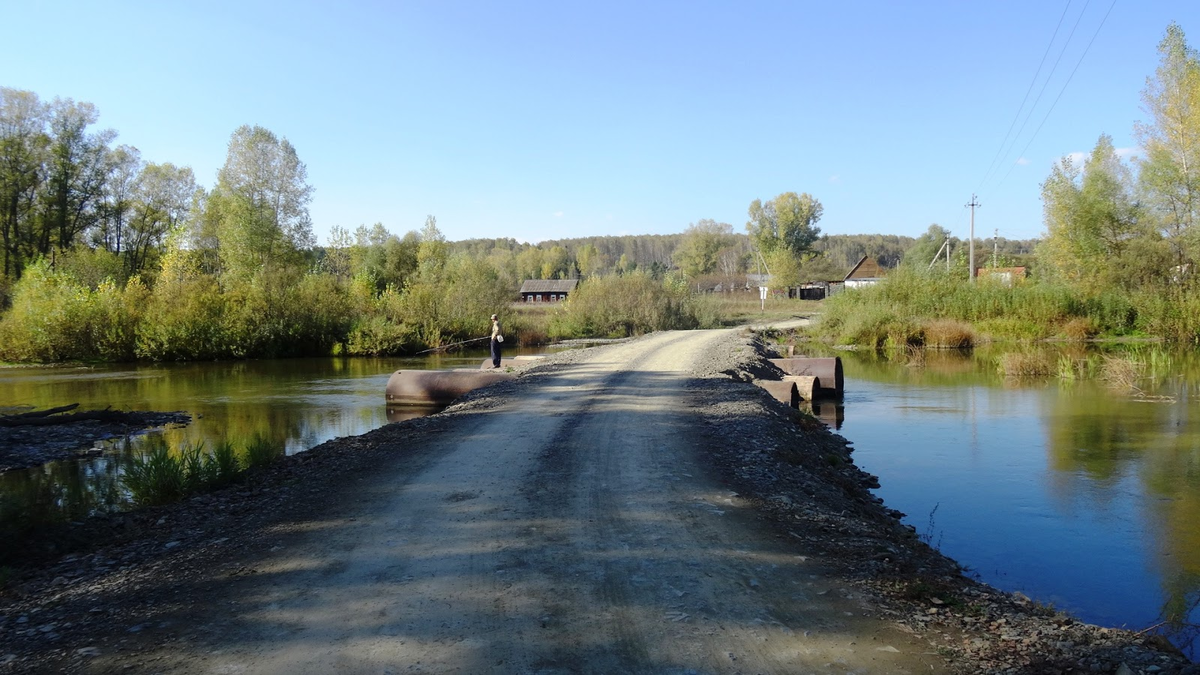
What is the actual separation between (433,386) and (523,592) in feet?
49.1

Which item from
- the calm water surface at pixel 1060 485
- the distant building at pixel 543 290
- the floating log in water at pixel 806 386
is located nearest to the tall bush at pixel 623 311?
the calm water surface at pixel 1060 485

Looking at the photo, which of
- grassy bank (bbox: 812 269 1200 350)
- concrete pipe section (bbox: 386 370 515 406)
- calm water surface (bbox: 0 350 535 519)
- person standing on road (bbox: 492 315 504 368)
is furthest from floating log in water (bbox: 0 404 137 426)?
grassy bank (bbox: 812 269 1200 350)

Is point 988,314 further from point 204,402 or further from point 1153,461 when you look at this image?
point 204,402

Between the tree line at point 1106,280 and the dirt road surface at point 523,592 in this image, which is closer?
the dirt road surface at point 523,592

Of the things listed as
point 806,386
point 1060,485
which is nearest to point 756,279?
point 806,386

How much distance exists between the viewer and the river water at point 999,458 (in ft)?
25.7

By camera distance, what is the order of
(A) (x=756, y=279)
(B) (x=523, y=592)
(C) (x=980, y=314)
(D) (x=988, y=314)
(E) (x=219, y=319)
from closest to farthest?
(B) (x=523, y=592), (E) (x=219, y=319), (D) (x=988, y=314), (C) (x=980, y=314), (A) (x=756, y=279)

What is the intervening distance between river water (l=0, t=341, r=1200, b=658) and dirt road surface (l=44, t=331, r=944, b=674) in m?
3.43

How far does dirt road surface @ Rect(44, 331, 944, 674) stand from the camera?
165 inches

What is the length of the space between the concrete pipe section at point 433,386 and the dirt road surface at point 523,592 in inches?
425

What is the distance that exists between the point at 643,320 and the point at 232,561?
136 ft

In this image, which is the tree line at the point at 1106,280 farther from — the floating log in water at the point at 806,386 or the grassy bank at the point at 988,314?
the floating log in water at the point at 806,386

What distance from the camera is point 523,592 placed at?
5039 mm

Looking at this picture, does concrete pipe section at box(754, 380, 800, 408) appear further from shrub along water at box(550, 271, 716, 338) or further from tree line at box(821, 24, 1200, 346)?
shrub along water at box(550, 271, 716, 338)
